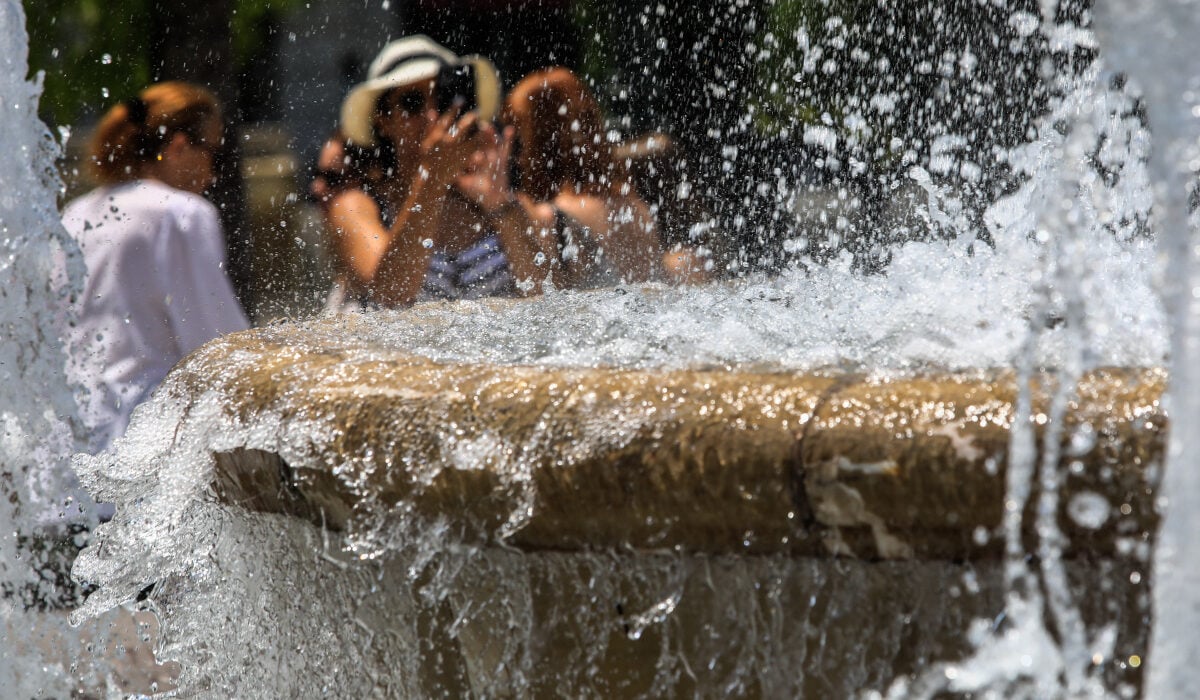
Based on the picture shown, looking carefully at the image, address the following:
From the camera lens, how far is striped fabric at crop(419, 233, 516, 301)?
3576 mm

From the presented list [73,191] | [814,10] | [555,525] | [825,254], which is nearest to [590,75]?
[814,10]

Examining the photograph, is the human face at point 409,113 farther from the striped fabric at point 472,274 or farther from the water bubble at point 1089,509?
the water bubble at point 1089,509

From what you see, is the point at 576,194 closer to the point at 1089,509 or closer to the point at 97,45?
the point at 1089,509

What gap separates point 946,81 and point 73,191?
462 cm

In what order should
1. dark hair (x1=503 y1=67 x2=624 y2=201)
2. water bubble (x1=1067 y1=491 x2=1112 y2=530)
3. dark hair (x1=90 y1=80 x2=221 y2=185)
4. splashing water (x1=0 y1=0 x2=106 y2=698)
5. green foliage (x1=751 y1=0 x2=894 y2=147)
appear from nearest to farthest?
water bubble (x1=1067 y1=491 x2=1112 y2=530) → splashing water (x1=0 y1=0 x2=106 y2=698) → dark hair (x1=90 y1=80 x2=221 y2=185) → dark hair (x1=503 y1=67 x2=624 y2=201) → green foliage (x1=751 y1=0 x2=894 y2=147)

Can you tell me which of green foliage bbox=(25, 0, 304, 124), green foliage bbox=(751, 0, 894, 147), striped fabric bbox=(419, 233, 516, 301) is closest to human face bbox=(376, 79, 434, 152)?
striped fabric bbox=(419, 233, 516, 301)

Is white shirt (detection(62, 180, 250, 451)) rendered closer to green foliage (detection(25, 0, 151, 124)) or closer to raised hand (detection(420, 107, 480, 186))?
raised hand (detection(420, 107, 480, 186))

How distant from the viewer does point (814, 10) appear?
661 centimetres

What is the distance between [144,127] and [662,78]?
3.78 metres

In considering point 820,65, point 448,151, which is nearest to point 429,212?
point 448,151

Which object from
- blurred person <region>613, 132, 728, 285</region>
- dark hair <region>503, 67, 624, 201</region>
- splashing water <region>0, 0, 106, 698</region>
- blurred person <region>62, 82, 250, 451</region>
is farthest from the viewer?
blurred person <region>613, 132, 728, 285</region>

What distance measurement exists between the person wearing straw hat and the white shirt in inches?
17.6

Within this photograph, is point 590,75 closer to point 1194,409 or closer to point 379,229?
point 379,229

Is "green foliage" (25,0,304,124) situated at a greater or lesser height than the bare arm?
greater
